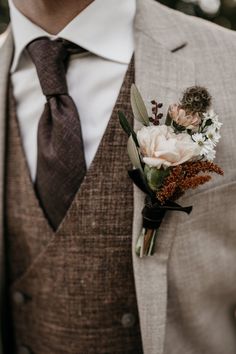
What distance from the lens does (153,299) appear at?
5.90ft

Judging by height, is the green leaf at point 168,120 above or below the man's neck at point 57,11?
below

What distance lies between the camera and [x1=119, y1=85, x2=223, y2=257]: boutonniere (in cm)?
166

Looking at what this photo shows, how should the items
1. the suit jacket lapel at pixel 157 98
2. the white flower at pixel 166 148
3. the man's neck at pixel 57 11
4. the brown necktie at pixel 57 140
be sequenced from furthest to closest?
the man's neck at pixel 57 11 < the brown necktie at pixel 57 140 < the suit jacket lapel at pixel 157 98 < the white flower at pixel 166 148

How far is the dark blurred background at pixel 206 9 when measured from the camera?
594cm

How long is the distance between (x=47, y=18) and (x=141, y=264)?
2.43ft

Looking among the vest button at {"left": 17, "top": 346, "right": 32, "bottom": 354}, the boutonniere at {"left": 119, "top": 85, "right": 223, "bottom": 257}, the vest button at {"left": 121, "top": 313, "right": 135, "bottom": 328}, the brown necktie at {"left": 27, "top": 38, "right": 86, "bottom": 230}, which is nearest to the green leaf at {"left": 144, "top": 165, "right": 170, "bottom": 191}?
the boutonniere at {"left": 119, "top": 85, "right": 223, "bottom": 257}

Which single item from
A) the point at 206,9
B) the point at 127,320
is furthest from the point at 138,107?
the point at 206,9

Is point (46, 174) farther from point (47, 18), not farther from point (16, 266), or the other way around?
point (47, 18)

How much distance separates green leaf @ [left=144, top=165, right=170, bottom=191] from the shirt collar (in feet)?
1.31

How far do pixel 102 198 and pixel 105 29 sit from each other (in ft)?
1.56

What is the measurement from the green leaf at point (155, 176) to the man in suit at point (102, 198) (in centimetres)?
11

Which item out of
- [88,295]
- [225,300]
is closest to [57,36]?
[88,295]

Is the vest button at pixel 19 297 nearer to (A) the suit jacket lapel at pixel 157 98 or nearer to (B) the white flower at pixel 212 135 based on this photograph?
(A) the suit jacket lapel at pixel 157 98

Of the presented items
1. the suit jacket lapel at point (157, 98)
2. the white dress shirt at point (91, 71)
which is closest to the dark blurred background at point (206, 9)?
the white dress shirt at point (91, 71)
